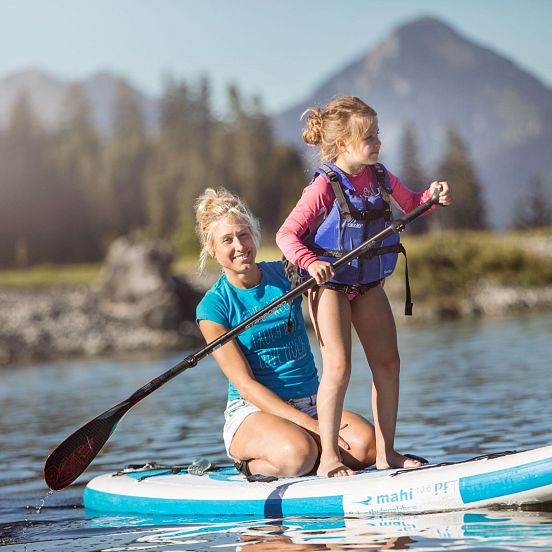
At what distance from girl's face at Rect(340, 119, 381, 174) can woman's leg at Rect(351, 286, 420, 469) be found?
57 cm

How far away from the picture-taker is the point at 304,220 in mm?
4816

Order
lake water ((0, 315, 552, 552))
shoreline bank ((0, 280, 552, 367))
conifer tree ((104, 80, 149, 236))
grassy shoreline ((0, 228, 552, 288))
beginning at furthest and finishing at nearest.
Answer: conifer tree ((104, 80, 149, 236)), grassy shoreline ((0, 228, 552, 288)), shoreline bank ((0, 280, 552, 367)), lake water ((0, 315, 552, 552))

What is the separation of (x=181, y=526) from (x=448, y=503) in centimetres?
123

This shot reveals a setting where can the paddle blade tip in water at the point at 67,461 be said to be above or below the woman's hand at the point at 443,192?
below

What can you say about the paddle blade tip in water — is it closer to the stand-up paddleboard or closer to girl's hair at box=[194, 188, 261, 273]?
the stand-up paddleboard

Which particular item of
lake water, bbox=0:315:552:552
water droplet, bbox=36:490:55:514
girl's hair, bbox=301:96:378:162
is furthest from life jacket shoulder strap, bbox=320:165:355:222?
water droplet, bbox=36:490:55:514

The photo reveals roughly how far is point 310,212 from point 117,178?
52.1 meters

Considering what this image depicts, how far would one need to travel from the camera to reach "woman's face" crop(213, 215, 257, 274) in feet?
17.0

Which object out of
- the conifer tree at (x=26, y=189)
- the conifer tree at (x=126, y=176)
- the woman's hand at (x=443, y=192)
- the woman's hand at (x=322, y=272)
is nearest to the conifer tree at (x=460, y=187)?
the conifer tree at (x=126, y=176)

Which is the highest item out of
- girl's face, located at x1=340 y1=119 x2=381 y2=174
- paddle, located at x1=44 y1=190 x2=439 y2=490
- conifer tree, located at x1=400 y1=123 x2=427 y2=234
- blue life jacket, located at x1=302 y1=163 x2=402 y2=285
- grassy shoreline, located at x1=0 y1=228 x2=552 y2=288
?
conifer tree, located at x1=400 y1=123 x2=427 y2=234

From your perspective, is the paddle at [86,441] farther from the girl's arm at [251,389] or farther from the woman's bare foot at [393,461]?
the woman's bare foot at [393,461]

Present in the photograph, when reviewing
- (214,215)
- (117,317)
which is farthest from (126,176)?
(214,215)

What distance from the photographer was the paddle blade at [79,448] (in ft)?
18.8

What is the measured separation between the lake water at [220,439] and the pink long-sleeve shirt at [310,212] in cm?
115
